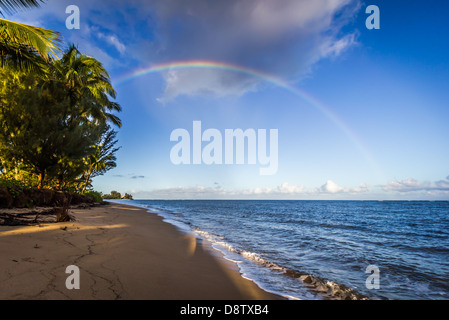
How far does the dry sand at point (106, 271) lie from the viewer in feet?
9.80


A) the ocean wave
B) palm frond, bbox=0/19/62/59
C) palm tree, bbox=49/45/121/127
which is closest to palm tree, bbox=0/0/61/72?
palm frond, bbox=0/19/62/59

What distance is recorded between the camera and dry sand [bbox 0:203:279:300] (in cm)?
299

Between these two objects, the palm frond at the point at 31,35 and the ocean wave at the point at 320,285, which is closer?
the ocean wave at the point at 320,285

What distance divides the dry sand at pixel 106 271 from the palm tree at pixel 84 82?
12.2 m

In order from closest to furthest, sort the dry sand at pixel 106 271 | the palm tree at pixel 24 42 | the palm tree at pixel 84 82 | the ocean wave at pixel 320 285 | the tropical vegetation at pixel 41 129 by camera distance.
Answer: the dry sand at pixel 106 271 → the ocean wave at pixel 320 285 → the palm tree at pixel 24 42 → the tropical vegetation at pixel 41 129 → the palm tree at pixel 84 82

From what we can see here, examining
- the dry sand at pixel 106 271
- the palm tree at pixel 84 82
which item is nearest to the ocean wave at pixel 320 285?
the dry sand at pixel 106 271

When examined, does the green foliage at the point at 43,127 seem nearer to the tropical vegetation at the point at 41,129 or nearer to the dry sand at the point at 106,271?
the tropical vegetation at the point at 41,129

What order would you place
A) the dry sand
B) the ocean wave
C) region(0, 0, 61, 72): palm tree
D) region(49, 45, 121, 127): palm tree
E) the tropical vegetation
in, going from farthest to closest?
region(49, 45, 121, 127): palm tree → the tropical vegetation → region(0, 0, 61, 72): palm tree → the ocean wave → the dry sand

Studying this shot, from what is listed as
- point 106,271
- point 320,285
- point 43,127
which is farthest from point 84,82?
point 320,285

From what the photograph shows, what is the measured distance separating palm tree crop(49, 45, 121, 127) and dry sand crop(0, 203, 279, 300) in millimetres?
12162

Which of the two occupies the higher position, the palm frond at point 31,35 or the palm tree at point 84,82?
the palm tree at point 84,82

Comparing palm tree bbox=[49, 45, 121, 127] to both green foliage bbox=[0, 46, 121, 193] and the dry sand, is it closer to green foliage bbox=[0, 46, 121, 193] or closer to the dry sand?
green foliage bbox=[0, 46, 121, 193]
